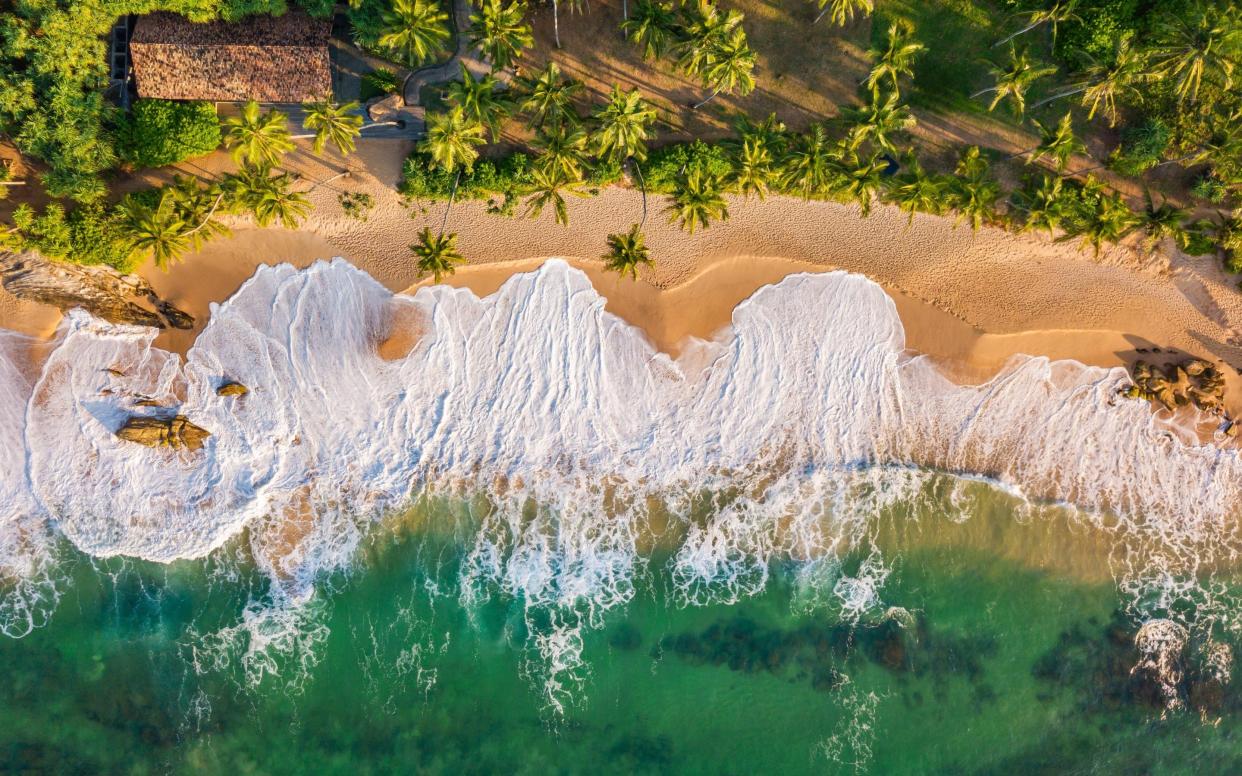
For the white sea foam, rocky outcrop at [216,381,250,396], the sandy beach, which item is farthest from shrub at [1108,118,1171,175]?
rocky outcrop at [216,381,250,396]

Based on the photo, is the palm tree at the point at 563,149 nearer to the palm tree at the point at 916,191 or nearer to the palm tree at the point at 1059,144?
the palm tree at the point at 916,191

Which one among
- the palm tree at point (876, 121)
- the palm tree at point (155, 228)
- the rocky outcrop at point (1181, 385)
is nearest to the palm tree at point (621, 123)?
the palm tree at point (876, 121)

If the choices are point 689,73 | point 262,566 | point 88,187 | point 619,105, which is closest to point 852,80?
point 689,73

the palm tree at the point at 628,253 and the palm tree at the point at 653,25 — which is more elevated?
the palm tree at the point at 653,25

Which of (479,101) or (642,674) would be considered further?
(642,674)

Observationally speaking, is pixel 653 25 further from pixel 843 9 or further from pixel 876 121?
pixel 876 121

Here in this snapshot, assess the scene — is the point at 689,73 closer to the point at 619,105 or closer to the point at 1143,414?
the point at 619,105

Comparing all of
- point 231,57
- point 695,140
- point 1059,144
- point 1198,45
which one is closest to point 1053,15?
point 1198,45
